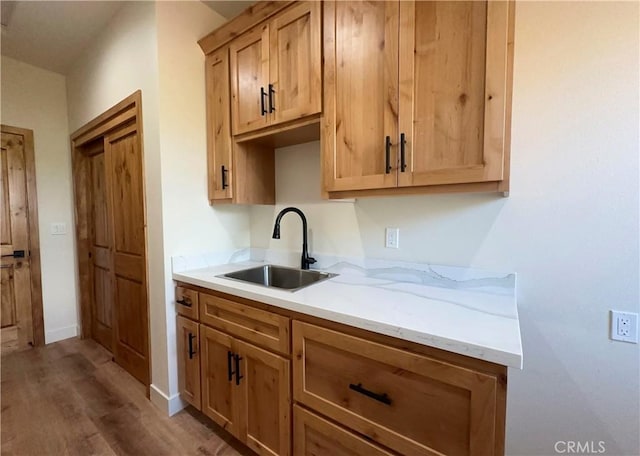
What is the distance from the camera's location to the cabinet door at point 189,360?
1700mm

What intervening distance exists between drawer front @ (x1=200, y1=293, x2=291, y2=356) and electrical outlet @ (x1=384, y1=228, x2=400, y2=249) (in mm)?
709

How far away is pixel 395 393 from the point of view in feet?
3.14

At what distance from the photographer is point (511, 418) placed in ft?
4.16

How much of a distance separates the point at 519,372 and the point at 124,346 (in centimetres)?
275

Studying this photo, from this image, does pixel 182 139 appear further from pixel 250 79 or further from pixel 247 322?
Answer: pixel 247 322

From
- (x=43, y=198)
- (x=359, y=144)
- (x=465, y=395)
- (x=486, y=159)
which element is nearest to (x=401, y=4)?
(x=359, y=144)

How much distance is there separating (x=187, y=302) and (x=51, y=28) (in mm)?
2395

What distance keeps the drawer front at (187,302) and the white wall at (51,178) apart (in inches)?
80.7

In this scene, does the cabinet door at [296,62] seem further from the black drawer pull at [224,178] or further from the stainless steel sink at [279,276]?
the stainless steel sink at [279,276]

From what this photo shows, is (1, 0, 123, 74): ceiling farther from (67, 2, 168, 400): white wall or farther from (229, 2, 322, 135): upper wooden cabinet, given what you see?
(229, 2, 322, 135): upper wooden cabinet

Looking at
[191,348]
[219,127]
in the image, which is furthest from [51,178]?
[191,348]

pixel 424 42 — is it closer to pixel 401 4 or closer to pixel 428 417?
pixel 401 4

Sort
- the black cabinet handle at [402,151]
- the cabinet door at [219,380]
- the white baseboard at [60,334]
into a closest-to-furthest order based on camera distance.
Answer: the black cabinet handle at [402,151] → the cabinet door at [219,380] → the white baseboard at [60,334]

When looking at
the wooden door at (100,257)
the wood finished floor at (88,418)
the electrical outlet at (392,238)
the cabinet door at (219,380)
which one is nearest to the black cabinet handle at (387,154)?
the electrical outlet at (392,238)
